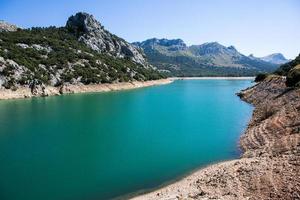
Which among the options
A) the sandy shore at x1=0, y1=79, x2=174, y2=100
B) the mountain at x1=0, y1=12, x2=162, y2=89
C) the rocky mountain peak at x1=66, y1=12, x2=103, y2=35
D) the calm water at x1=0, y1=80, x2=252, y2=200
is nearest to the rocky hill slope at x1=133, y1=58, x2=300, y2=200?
the calm water at x1=0, y1=80, x2=252, y2=200

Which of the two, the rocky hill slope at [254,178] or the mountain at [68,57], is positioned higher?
the mountain at [68,57]

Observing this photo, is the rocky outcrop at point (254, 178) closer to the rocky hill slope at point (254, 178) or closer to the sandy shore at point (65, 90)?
the rocky hill slope at point (254, 178)

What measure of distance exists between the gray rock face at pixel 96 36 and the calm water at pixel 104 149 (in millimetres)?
112555

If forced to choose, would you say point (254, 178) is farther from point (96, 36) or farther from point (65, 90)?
point (96, 36)

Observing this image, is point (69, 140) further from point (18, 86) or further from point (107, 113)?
point (18, 86)

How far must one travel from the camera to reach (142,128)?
47.0m

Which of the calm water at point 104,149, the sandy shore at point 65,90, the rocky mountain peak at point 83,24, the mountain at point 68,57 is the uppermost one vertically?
the rocky mountain peak at point 83,24

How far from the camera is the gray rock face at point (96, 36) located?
171 metres

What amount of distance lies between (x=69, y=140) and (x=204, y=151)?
1493 centimetres

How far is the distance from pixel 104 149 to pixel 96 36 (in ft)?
484

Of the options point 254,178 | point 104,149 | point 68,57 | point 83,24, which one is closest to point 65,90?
point 68,57

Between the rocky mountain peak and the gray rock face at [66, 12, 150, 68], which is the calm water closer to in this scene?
the gray rock face at [66, 12, 150, 68]

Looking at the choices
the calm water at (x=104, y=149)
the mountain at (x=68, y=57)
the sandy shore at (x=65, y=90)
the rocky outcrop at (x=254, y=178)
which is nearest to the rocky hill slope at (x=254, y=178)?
the rocky outcrop at (x=254, y=178)

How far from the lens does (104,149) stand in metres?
35.3
